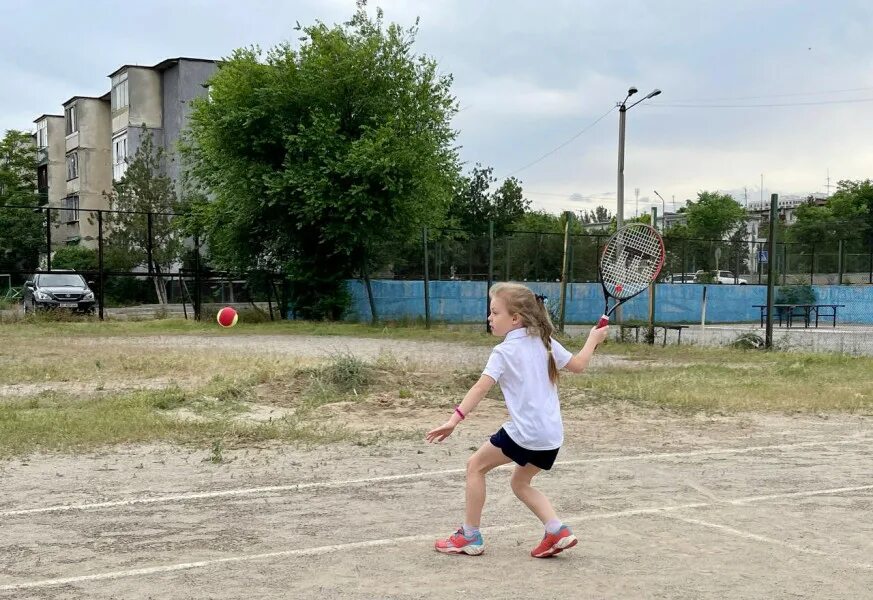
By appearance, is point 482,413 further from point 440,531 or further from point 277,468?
point 440,531

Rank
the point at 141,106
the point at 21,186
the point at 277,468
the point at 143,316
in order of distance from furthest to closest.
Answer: the point at 21,186 < the point at 141,106 < the point at 143,316 < the point at 277,468

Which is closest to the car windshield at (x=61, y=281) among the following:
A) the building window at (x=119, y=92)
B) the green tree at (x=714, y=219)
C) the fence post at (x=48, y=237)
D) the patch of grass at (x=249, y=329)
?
the fence post at (x=48, y=237)

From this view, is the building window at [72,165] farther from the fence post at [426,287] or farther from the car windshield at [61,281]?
the fence post at [426,287]

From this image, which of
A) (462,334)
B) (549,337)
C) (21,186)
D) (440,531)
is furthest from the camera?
(21,186)

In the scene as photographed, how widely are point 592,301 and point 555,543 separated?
28004 mm

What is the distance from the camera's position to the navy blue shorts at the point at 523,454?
16.0 ft

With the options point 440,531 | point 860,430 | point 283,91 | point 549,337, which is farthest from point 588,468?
point 283,91

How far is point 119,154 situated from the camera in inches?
2234

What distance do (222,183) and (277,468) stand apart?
22697 millimetres

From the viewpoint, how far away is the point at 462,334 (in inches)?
942

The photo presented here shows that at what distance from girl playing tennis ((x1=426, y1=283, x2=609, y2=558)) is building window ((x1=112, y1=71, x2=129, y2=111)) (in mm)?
54700

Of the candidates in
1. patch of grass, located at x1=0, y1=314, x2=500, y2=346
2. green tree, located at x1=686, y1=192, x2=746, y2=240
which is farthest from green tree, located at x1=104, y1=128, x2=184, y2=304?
green tree, located at x1=686, y1=192, x2=746, y2=240

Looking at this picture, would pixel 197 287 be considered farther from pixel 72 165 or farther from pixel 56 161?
pixel 56 161

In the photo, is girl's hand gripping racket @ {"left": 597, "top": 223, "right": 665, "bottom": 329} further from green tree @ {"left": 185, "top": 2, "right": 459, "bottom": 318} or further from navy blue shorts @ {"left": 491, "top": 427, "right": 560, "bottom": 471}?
green tree @ {"left": 185, "top": 2, "right": 459, "bottom": 318}
